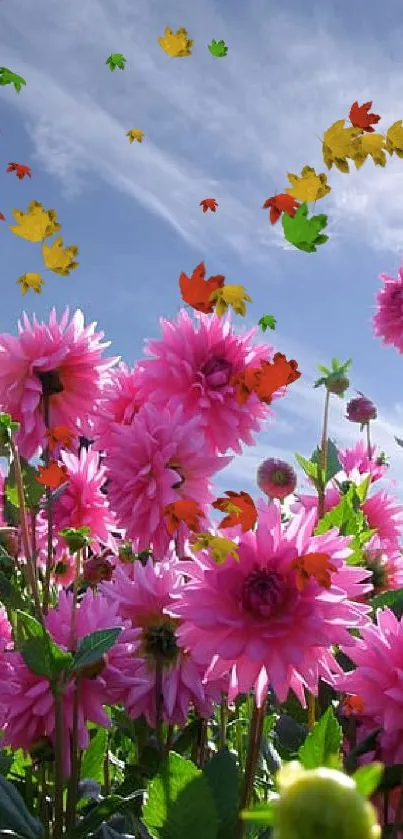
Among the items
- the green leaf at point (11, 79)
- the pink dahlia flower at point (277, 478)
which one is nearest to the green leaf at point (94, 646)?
the pink dahlia flower at point (277, 478)

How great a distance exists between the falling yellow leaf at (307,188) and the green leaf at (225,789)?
789mm

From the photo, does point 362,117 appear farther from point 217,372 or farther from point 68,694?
point 68,694

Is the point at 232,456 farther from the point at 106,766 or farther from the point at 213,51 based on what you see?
the point at 213,51

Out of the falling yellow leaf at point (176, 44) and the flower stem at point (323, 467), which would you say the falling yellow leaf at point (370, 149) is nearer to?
the flower stem at point (323, 467)

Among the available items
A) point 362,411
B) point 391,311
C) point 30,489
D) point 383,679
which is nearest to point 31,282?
point 30,489

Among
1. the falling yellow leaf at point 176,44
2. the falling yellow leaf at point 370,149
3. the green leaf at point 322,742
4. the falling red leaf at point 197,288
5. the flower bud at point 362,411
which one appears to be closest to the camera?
the green leaf at point 322,742

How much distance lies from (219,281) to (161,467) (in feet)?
0.87

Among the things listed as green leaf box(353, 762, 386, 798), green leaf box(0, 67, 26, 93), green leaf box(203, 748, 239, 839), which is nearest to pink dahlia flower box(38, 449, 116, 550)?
green leaf box(203, 748, 239, 839)

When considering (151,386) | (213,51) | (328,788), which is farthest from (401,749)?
(213,51)

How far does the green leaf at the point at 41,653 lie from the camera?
0.94 metres

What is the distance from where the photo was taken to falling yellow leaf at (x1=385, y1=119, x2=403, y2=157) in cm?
172

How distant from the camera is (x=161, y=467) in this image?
117cm

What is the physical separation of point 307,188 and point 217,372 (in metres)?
0.32

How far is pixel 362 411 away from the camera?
8.29ft
